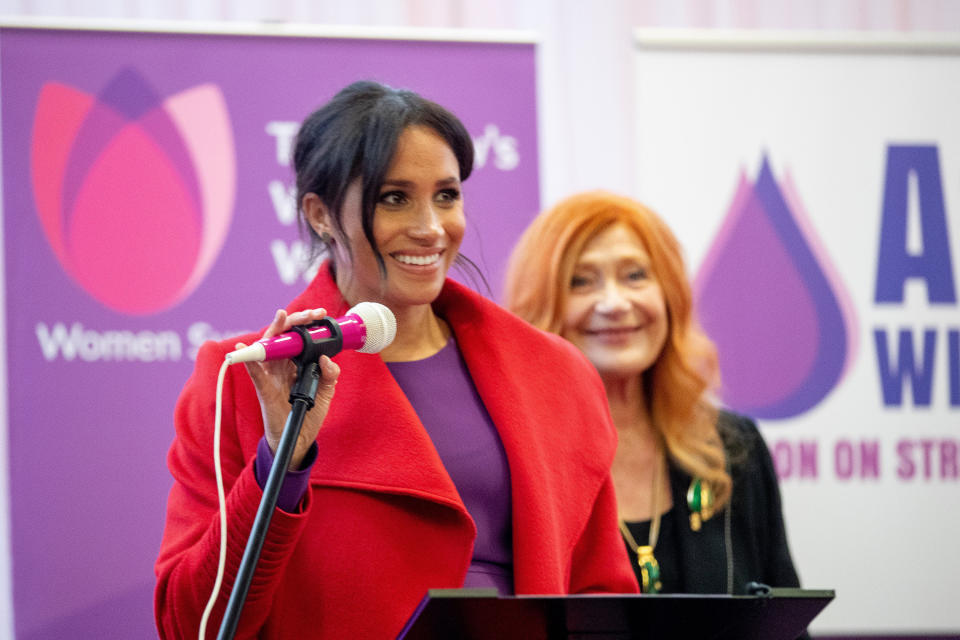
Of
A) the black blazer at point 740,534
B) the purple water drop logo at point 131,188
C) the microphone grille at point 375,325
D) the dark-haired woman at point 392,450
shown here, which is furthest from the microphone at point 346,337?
the purple water drop logo at point 131,188

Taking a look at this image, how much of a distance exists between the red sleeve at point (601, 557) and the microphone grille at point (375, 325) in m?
0.68

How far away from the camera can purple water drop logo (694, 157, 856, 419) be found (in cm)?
325

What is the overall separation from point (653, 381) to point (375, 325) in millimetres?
1611

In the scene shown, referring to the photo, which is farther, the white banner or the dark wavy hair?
the white banner

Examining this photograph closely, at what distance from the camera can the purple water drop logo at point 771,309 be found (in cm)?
325

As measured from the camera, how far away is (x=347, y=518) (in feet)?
5.68

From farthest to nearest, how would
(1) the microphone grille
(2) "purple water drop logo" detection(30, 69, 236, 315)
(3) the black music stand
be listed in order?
(2) "purple water drop logo" detection(30, 69, 236, 315), (1) the microphone grille, (3) the black music stand

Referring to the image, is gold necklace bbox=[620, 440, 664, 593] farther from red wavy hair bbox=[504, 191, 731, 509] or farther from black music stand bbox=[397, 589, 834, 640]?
black music stand bbox=[397, 589, 834, 640]

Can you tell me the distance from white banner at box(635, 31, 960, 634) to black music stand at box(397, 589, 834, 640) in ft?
6.19

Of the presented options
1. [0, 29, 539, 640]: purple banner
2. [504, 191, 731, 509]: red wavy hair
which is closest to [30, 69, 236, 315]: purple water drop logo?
[0, 29, 539, 640]: purple banner

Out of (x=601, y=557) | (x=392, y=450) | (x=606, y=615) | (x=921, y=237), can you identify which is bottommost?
(x=601, y=557)

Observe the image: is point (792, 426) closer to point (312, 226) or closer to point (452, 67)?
point (452, 67)

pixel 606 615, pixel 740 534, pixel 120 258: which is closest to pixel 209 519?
pixel 606 615

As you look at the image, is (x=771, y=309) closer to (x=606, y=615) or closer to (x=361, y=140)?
(x=361, y=140)
